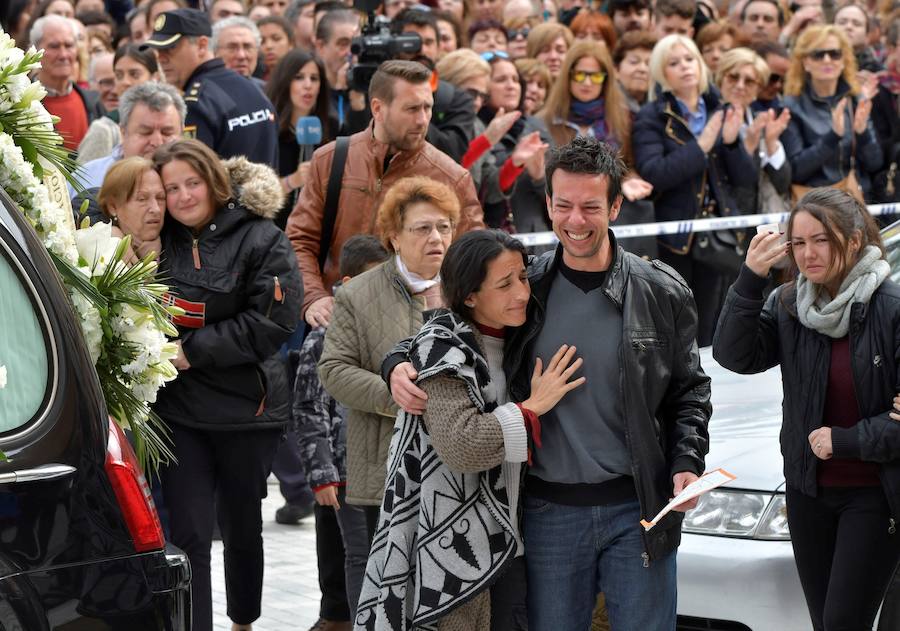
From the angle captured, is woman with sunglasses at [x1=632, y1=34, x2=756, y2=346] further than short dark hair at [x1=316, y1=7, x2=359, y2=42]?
No

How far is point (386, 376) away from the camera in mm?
4219

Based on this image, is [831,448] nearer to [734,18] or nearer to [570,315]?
[570,315]

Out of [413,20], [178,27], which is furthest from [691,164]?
[178,27]

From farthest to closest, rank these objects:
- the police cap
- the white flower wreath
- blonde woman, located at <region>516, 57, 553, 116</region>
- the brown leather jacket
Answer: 1. blonde woman, located at <region>516, 57, 553, 116</region>
2. the police cap
3. the brown leather jacket
4. the white flower wreath

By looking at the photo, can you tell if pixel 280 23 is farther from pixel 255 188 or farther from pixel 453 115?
pixel 255 188

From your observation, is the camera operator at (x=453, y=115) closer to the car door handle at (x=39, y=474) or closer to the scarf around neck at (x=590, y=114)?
the scarf around neck at (x=590, y=114)

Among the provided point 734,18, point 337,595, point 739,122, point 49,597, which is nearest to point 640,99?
point 739,122

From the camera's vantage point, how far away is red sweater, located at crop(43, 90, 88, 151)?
9.03m

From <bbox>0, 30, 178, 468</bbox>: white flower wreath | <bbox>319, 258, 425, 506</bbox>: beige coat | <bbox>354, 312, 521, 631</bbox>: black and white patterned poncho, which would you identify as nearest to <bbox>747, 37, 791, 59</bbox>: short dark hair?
<bbox>319, 258, 425, 506</bbox>: beige coat

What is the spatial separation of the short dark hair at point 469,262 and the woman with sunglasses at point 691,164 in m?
5.01

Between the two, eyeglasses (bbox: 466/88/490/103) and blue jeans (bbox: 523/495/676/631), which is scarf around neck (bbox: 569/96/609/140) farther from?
blue jeans (bbox: 523/495/676/631)

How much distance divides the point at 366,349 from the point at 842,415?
1.70 meters

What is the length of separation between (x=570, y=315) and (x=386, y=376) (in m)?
0.56

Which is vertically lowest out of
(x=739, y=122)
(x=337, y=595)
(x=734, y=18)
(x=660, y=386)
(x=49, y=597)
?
(x=337, y=595)
